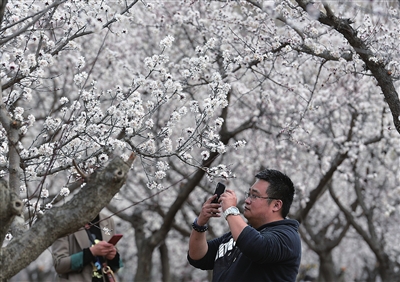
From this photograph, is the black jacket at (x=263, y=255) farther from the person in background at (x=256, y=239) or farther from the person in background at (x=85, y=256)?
the person in background at (x=85, y=256)

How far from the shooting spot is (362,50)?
4.95m

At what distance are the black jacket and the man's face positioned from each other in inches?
2.0

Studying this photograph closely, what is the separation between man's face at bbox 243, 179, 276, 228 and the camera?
390 centimetres

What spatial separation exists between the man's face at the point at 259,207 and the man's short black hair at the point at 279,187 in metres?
0.04

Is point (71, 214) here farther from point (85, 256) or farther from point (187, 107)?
point (187, 107)

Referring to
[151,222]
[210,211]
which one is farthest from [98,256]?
[151,222]

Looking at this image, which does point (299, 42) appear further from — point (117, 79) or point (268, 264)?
point (117, 79)

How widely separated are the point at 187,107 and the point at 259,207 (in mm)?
3864

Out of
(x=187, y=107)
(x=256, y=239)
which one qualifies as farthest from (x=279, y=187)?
(x=187, y=107)

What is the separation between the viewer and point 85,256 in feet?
17.4

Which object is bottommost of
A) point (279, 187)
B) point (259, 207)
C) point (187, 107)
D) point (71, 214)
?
point (71, 214)

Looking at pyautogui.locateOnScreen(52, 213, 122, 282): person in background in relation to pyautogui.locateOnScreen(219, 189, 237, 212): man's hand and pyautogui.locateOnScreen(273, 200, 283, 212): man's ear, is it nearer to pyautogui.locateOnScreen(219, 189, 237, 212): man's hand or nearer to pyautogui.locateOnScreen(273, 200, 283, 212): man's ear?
pyautogui.locateOnScreen(219, 189, 237, 212): man's hand

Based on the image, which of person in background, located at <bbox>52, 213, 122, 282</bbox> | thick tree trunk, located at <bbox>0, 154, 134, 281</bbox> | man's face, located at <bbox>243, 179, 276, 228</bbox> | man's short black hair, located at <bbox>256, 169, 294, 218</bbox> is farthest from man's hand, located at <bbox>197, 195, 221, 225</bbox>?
person in background, located at <bbox>52, 213, 122, 282</bbox>

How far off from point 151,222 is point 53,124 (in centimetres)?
780
